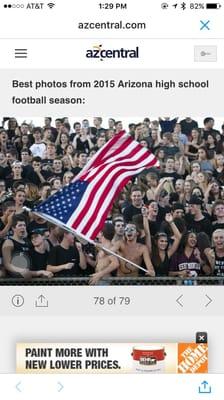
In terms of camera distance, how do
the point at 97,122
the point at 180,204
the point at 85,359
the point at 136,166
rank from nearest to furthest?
1. the point at 85,359
2. the point at 97,122
3. the point at 136,166
4. the point at 180,204

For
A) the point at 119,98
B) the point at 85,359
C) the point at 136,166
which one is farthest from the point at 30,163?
the point at 85,359

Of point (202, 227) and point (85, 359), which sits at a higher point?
point (202, 227)

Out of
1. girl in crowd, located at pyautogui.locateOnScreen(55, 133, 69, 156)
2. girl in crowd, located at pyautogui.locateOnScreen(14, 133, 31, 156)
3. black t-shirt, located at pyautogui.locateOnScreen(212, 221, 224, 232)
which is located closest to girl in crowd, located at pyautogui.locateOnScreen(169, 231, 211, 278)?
black t-shirt, located at pyautogui.locateOnScreen(212, 221, 224, 232)

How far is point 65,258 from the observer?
466 cm

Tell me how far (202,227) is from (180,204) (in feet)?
1.30

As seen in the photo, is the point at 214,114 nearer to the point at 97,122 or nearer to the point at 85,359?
the point at 97,122

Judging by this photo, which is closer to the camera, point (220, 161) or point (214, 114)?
point (214, 114)

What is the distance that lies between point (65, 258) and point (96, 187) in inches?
16.9

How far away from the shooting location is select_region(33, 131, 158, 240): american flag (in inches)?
178

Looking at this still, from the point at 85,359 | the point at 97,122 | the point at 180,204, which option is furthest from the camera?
the point at 180,204

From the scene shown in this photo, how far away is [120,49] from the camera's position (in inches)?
164

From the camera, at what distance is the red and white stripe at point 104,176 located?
4617 millimetres
